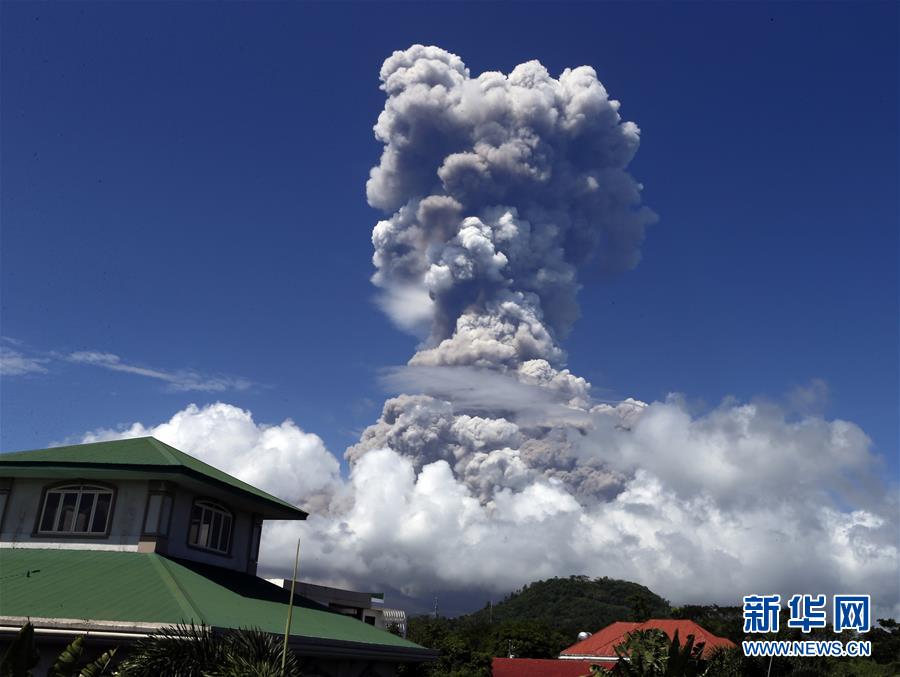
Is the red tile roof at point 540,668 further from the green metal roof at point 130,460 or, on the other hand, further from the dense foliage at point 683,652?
the green metal roof at point 130,460

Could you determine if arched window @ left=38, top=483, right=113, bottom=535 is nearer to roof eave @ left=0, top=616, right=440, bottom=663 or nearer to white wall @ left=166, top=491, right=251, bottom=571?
white wall @ left=166, top=491, right=251, bottom=571

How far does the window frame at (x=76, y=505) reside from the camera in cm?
2683

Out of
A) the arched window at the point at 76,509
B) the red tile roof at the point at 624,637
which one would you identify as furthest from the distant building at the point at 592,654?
the arched window at the point at 76,509

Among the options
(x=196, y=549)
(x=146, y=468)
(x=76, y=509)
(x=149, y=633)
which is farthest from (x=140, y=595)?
(x=76, y=509)

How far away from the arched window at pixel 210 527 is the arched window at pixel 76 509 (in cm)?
302

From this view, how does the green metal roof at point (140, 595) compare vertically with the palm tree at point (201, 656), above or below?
above

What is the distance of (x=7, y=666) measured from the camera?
15172 mm

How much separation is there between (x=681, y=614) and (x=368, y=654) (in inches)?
3154

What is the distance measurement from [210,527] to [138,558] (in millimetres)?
4240

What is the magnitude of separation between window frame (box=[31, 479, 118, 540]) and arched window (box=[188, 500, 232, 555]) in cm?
278

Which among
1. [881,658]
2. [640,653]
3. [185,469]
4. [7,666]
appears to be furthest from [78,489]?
[881,658]

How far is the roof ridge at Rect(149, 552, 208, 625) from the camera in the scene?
68.9ft

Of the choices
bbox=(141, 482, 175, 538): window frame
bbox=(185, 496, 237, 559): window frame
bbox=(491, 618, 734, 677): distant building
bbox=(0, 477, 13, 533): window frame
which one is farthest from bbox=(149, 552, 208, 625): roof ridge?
bbox=(491, 618, 734, 677): distant building

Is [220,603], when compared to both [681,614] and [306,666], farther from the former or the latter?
[681,614]
